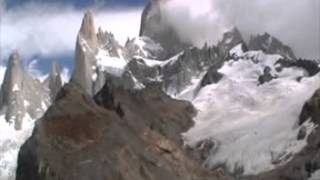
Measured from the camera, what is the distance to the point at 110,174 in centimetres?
18562

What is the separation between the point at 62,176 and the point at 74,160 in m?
6.22

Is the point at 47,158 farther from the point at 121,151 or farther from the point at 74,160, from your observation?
the point at 121,151

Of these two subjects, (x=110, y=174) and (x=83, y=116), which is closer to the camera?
(x=110, y=174)

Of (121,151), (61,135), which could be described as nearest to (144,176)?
(121,151)

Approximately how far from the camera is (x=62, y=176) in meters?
176

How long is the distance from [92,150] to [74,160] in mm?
5833

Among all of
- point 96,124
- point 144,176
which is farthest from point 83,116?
point 144,176

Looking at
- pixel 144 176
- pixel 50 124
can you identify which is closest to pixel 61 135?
pixel 50 124

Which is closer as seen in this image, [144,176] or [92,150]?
[92,150]

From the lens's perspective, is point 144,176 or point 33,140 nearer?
point 33,140

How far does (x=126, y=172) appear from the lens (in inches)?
7544

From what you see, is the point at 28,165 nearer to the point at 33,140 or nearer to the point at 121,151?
the point at 33,140

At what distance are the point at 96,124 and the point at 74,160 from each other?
18040mm

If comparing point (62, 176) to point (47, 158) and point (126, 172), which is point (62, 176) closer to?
point (47, 158)
